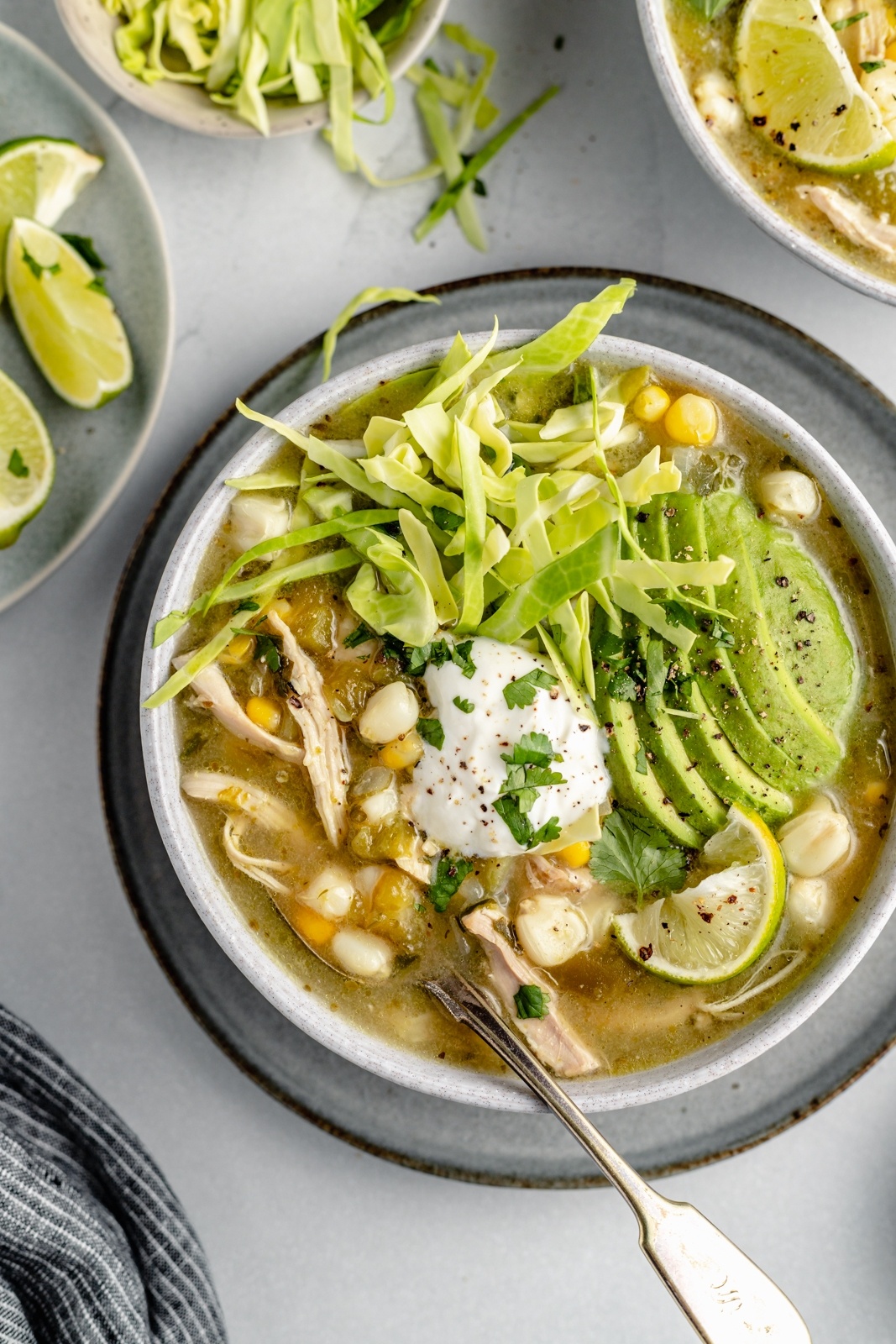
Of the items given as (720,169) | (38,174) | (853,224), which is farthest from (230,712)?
(853,224)

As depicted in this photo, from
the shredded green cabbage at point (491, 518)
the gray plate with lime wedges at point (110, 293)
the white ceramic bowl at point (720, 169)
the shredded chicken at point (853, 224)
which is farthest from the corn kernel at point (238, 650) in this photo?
the shredded chicken at point (853, 224)

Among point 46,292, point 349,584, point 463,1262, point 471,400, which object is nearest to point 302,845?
point 349,584

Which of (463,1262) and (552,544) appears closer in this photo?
(552,544)

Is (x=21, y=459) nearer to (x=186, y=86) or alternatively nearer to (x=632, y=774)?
(x=186, y=86)

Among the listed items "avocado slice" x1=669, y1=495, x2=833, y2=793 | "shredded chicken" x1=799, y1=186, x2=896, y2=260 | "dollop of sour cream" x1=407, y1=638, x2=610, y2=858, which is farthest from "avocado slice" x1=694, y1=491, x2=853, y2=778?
"shredded chicken" x1=799, y1=186, x2=896, y2=260

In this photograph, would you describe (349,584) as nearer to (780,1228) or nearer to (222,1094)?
(222,1094)

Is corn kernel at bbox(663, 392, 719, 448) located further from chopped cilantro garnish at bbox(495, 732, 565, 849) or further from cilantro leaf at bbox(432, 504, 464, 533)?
chopped cilantro garnish at bbox(495, 732, 565, 849)

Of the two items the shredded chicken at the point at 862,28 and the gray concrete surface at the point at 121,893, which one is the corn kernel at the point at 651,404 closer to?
the gray concrete surface at the point at 121,893
